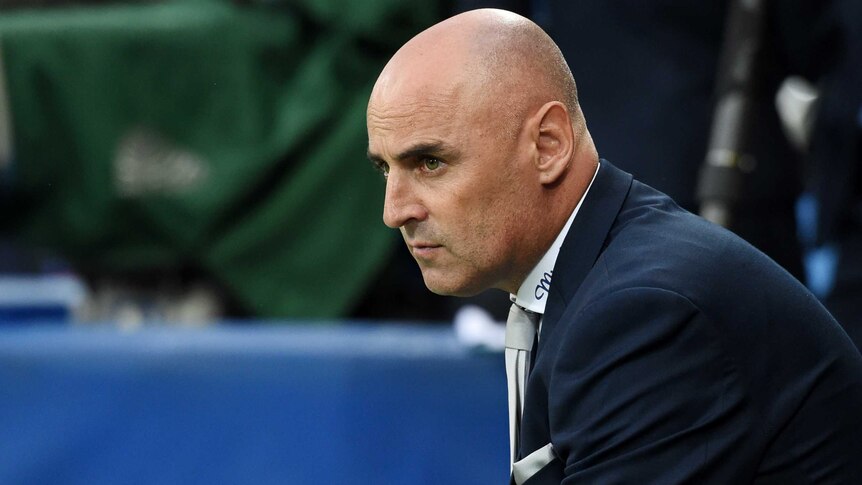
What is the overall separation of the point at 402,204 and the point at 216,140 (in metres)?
2.40

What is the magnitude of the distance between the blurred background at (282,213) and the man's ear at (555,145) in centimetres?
140

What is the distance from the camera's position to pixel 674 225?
193 centimetres

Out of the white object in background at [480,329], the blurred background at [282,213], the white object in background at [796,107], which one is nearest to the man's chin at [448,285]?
the blurred background at [282,213]

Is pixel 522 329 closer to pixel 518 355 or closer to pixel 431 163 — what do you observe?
pixel 518 355

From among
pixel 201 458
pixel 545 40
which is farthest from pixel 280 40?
pixel 545 40

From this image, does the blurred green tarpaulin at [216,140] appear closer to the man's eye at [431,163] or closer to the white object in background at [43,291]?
the white object in background at [43,291]

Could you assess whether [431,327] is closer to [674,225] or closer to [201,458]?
[201,458]

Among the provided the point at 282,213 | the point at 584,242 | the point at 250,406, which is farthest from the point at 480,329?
the point at 584,242

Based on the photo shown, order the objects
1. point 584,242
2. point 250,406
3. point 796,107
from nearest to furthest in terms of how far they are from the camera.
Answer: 1. point 584,242
2. point 796,107
3. point 250,406

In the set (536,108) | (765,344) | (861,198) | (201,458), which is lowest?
(201,458)

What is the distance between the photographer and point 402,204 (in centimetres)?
201

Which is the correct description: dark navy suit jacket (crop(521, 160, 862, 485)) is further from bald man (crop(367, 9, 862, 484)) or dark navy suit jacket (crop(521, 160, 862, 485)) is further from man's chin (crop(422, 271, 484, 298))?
man's chin (crop(422, 271, 484, 298))

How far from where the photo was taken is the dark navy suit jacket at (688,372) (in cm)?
173

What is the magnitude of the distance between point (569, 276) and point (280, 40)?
98.7 inches
